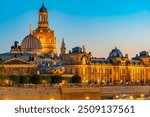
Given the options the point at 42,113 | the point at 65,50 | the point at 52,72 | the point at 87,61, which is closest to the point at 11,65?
the point at 52,72

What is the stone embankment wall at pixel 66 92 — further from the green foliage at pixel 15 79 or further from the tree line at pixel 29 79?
the green foliage at pixel 15 79

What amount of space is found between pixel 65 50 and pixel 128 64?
585cm

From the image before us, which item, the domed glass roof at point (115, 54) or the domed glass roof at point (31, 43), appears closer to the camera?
the domed glass roof at point (31, 43)

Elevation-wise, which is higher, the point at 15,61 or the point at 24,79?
the point at 15,61

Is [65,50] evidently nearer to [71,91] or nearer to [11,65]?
[11,65]

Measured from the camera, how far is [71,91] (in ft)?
95.7

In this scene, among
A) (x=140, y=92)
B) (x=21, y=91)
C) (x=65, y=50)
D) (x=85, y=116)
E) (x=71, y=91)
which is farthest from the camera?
(x=65, y=50)

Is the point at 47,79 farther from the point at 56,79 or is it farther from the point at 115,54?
the point at 115,54

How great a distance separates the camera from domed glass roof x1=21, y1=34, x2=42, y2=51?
45750mm

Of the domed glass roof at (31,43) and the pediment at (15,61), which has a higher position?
the domed glass roof at (31,43)

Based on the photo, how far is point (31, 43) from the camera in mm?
45656

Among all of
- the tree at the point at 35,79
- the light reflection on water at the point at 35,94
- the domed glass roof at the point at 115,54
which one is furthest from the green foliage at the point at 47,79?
the domed glass roof at the point at 115,54

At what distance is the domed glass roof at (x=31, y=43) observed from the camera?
4575 cm

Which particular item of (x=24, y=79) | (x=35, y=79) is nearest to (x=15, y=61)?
(x=35, y=79)
